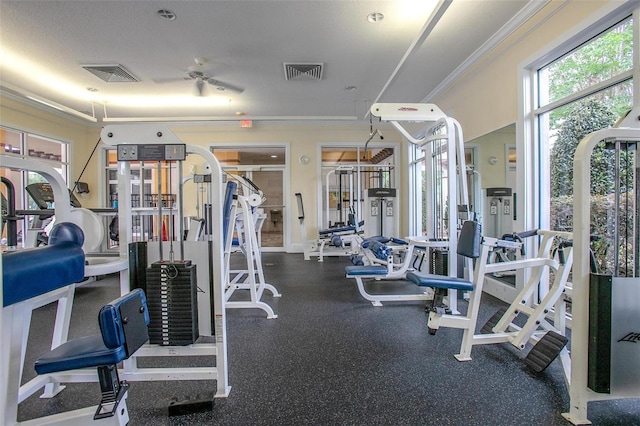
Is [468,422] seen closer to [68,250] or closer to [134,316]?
[134,316]

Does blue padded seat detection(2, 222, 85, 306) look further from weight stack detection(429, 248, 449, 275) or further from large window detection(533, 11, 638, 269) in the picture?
large window detection(533, 11, 638, 269)

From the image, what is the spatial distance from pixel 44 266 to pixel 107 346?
1.31 feet

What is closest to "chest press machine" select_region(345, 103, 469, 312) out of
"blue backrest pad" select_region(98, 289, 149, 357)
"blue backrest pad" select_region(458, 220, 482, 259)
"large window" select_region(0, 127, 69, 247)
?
"blue backrest pad" select_region(458, 220, 482, 259)

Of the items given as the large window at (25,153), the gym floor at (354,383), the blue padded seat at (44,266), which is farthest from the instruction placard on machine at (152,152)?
the large window at (25,153)

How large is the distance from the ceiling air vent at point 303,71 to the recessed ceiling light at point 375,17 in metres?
1.06

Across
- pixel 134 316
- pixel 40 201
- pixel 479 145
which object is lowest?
pixel 134 316

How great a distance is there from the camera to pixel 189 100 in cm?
543

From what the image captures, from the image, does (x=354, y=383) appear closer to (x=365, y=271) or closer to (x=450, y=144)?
(x=365, y=271)

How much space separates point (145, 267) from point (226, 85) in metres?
3.59

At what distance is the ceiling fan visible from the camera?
4062 millimetres

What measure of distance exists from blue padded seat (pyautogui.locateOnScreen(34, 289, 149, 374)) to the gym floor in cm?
60

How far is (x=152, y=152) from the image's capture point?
1.81 m

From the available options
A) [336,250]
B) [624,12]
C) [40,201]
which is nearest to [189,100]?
[40,201]

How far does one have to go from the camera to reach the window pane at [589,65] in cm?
233
